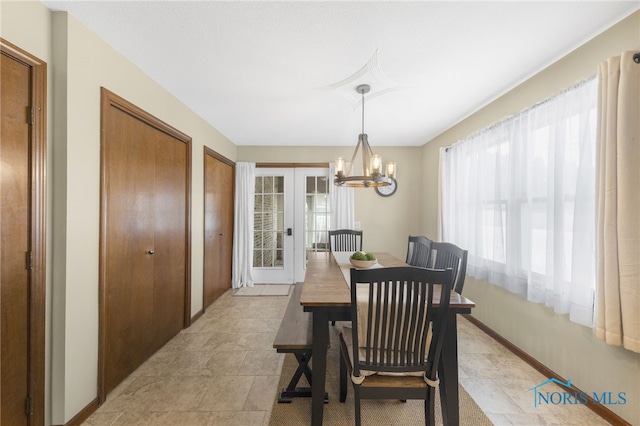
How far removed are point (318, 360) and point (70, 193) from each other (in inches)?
69.2

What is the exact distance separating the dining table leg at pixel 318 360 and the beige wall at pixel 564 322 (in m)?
1.78

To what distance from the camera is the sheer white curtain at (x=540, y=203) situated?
1655 millimetres

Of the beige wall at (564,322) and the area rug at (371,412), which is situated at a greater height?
the beige wall at (564,322)

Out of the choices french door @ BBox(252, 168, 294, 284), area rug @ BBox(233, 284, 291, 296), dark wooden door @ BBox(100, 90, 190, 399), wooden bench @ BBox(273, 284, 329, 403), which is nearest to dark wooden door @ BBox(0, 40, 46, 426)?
dark wooden door @ BBox(100, 90, 190, 399)

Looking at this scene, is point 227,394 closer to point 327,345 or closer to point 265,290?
point 327,345

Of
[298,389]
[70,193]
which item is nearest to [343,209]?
[298,389]

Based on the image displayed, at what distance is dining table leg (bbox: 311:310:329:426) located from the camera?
146 centimetres

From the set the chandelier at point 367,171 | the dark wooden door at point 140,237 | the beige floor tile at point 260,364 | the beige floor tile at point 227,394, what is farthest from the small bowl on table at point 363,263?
the dark wooden door at point 140,237

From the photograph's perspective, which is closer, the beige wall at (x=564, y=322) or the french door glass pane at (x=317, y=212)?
the beige wall at (x=564, y=322)

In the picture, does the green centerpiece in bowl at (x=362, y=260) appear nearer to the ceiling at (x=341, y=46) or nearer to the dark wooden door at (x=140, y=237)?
the ceiling at (x=341, y=46)

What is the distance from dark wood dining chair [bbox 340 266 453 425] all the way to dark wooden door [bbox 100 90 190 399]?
1735 millimetres

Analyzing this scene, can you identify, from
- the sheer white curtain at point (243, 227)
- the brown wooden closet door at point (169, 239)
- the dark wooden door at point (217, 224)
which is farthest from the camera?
the sheer white curtain at point (243, 227)

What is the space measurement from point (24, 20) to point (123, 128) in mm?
699

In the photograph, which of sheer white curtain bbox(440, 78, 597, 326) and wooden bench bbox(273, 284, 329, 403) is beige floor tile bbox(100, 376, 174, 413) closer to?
wooden bench bbox(273, 284, 329, 403)
